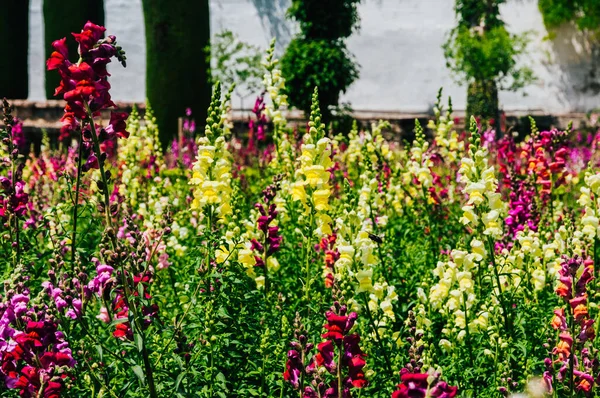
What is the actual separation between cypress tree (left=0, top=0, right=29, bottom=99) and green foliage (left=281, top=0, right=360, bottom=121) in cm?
531

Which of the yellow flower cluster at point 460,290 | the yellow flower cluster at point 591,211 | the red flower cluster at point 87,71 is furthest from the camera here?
the yellow flower cluster at point 591,211

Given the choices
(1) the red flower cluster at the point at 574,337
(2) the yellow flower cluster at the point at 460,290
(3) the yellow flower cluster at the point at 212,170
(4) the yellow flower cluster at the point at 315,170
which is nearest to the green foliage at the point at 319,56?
(2) the yellow flower cluster at the point at 460,290

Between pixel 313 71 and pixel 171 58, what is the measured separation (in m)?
2.24

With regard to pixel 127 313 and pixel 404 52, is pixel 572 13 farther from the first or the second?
pixel 127 313

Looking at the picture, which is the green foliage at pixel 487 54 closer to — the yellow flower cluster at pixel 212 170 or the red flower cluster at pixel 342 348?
the yellow flower cluster at pixel 212 170

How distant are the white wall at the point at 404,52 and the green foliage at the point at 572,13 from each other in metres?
0.32

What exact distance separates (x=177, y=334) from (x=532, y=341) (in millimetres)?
1886

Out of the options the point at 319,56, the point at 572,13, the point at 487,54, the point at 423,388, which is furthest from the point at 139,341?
the point at 572,13

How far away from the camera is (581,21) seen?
16609mm

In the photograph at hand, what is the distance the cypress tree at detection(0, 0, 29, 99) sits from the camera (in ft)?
48.5

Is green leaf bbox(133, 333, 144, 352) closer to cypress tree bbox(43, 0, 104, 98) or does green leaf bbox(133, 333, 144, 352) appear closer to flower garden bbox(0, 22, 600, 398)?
flower garden bbox(0, 22, 600, 398)

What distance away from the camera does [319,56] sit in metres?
12.6

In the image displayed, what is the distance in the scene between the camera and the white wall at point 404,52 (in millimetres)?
17219

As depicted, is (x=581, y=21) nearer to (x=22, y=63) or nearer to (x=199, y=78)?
(x=199, y=78)
